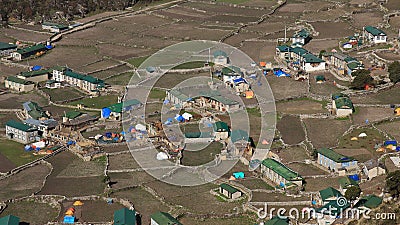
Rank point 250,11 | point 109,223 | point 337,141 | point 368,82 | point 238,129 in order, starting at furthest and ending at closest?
1. point 250,11
2. point 368,82
3. point 238,129
4. point 337,141
5. point 109,223

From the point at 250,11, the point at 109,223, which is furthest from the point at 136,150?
the point at 250,11

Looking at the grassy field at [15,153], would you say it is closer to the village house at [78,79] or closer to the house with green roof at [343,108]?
the village house at [78,79]

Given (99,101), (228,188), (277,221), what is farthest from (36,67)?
(277,221)

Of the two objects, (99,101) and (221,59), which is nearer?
(99,101)

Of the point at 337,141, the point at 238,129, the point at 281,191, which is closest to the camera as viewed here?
the point at 281,191

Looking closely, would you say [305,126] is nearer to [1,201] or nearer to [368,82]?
[368,82]

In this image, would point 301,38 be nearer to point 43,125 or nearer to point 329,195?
point 43,125
